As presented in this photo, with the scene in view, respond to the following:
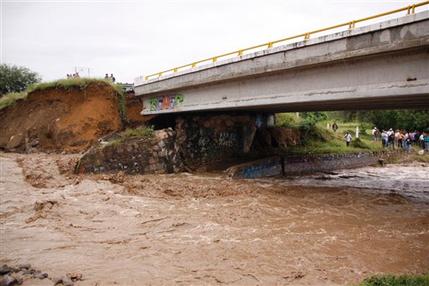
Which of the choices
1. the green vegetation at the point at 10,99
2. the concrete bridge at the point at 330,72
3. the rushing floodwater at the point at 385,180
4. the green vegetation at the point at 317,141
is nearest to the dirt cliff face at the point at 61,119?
the green vegetation at the point at 10,99

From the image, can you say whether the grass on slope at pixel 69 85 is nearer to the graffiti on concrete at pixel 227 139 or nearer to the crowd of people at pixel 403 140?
the graffiti on concrete at pixel 227 139

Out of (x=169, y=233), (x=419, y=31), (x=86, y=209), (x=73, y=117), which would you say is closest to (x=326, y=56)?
(x=419, y=31)

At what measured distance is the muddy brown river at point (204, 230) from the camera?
669 centimetres

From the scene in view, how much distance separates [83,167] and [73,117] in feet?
27.5

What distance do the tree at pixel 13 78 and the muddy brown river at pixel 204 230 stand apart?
2259 cm

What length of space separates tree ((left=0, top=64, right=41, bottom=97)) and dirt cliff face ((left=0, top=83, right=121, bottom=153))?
11894 mm

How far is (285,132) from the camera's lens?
85.1 feet

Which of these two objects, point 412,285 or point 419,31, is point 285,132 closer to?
point 419,31

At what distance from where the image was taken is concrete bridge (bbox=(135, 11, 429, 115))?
9.70m

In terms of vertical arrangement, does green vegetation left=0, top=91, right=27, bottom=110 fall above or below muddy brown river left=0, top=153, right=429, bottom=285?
above

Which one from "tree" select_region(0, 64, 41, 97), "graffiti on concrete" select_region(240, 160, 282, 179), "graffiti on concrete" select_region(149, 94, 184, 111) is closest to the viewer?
"graffiti on concrete" select_region(240, 160, 282, 179)

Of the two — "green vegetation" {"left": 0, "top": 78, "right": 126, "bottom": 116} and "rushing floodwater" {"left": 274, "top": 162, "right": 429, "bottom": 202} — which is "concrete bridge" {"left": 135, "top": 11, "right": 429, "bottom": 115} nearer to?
"rushing floodwater" {"left": 274, "top": 162, "right": 429, "bottom": 202}

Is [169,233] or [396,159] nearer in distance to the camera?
[169,233]

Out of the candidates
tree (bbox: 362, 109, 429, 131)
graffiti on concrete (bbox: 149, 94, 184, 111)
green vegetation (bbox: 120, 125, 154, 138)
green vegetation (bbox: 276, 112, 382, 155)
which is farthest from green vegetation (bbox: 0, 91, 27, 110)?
tree (bbox: 362, 109, 429, 131)
